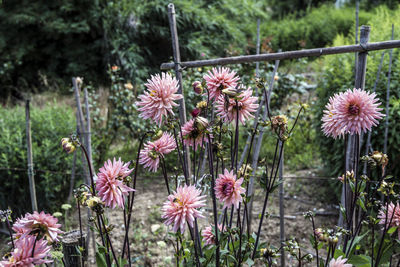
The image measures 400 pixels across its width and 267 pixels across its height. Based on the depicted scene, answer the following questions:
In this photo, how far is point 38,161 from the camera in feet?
8.93

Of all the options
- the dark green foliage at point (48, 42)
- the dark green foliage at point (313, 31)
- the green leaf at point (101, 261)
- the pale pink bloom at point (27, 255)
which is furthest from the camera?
the dark green foliage at point (313, 31)

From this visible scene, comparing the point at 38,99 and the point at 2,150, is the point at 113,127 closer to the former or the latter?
the point at 2,150

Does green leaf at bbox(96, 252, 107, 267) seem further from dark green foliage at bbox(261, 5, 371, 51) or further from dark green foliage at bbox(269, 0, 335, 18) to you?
dark green foliage at bbox(269, 0, 335, 18)

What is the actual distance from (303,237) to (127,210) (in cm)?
178

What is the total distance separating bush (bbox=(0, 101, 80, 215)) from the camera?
2.62m

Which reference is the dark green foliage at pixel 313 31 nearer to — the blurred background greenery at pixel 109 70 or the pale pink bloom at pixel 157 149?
the blurred background greenery at pixel 109 70

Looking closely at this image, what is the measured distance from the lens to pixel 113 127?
3865 millimetres

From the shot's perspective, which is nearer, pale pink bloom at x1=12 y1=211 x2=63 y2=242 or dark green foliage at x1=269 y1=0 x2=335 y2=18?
pale pink bloom at x1=12 y1=211 x2=63 y2=242

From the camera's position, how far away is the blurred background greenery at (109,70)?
2744mm

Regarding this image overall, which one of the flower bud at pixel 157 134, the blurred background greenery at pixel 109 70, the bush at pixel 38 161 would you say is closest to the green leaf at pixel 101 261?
the flower bud at pixel 157 134

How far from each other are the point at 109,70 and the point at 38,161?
2.12 metres

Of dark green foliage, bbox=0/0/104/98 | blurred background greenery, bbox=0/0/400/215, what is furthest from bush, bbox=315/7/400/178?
dark green foliage, bbox=0/0/104/98

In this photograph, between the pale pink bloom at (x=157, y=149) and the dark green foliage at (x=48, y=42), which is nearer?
the pale pink bloom at (x=157, y=149)

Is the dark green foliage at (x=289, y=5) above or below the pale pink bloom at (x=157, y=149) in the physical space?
above
